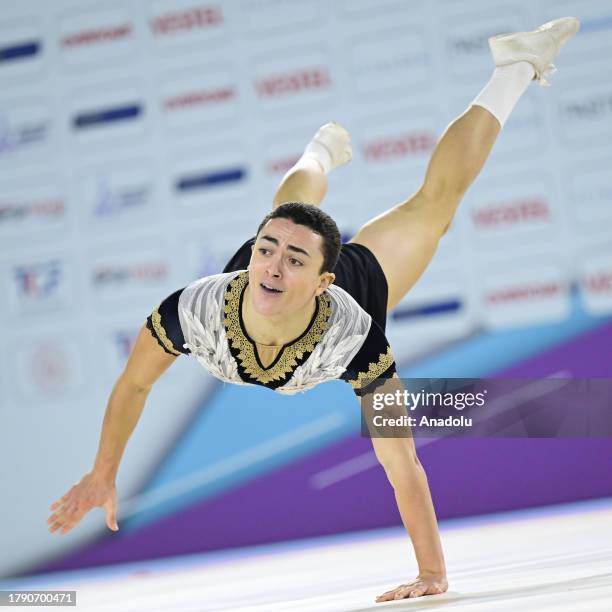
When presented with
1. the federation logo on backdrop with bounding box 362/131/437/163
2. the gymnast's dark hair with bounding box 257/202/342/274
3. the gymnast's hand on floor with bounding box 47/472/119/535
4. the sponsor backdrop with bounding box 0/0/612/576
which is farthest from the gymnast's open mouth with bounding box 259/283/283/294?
the federation logo on backdrop with bounding box 362/131/437/163

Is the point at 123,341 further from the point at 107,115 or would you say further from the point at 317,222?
the point at 317,222

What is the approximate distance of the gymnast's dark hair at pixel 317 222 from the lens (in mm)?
2248

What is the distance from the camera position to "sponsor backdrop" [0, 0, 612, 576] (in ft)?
14.2

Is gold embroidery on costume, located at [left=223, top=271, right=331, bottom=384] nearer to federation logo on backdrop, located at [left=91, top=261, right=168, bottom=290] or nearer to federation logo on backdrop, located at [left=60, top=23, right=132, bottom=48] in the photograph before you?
federation logo on backdrop, located at [left=91, top=261, right=168, bottom=290]

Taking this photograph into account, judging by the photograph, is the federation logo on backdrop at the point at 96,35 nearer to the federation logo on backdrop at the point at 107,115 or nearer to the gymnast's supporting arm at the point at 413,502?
the federation logo on backdrop at the point at 107,115

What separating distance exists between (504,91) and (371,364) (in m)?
1.02

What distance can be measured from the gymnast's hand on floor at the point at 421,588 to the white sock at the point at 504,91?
52.1 inches

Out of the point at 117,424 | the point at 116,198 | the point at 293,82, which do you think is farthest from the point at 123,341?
the point at 117,424

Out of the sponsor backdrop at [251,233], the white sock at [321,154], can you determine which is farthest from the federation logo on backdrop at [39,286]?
the white sock at [321,154]

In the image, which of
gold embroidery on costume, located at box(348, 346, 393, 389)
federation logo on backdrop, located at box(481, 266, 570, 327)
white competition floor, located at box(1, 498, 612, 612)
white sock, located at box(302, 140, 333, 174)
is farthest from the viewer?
federation logo on backdrop, located at box(481, 266, 570, 327)

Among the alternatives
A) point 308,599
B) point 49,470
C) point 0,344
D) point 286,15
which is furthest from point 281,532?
point 286,15

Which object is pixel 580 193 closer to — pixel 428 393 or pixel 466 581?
pixel 428 393

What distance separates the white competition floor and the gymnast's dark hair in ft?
2.53

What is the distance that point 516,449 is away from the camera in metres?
4.48
